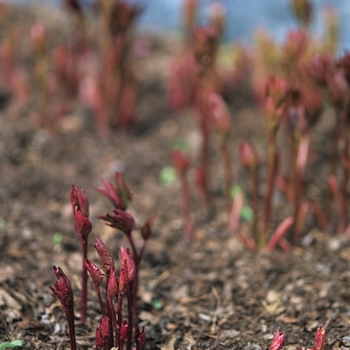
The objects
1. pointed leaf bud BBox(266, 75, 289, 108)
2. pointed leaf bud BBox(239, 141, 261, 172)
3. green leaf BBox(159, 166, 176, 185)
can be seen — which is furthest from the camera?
green leaf BBox(159, 166, 176, 185)

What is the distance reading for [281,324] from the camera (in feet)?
5.54

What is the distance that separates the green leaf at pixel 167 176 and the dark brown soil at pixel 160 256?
1.3 inches

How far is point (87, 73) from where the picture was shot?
12.2 ft

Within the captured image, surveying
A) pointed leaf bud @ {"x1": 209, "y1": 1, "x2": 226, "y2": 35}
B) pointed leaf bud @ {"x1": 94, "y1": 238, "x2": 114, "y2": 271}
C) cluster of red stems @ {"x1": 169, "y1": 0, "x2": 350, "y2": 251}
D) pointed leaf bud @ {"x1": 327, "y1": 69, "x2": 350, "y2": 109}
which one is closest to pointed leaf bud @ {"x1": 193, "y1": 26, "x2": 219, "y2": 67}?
cluster of red stems @ {"x1": 169, "y1": 0, "x2": 350, "y2": 251}

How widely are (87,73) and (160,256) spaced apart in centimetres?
197

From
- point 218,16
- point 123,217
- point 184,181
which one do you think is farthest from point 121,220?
point 218,16

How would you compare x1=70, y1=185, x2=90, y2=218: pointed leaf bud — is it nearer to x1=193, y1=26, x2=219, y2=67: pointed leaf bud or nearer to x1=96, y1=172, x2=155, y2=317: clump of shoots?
x1=96, y1=172, x2=155, y2=317: clump of shoots

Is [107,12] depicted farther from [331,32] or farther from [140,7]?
[331,32]

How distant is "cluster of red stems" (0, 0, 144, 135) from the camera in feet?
9.73

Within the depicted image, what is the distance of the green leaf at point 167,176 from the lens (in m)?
2.87

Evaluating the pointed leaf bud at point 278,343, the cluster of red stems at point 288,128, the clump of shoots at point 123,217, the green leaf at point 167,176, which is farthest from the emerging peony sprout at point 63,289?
the green leaf at point 167,176

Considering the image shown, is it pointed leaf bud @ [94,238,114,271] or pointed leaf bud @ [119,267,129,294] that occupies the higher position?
pointed leaf bud @ [94,238,114,271]

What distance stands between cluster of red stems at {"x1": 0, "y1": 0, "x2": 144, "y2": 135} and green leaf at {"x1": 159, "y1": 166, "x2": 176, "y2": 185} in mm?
570

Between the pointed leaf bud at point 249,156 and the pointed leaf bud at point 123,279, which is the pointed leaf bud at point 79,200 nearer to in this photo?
the pointed leaf bud at point 123,279
